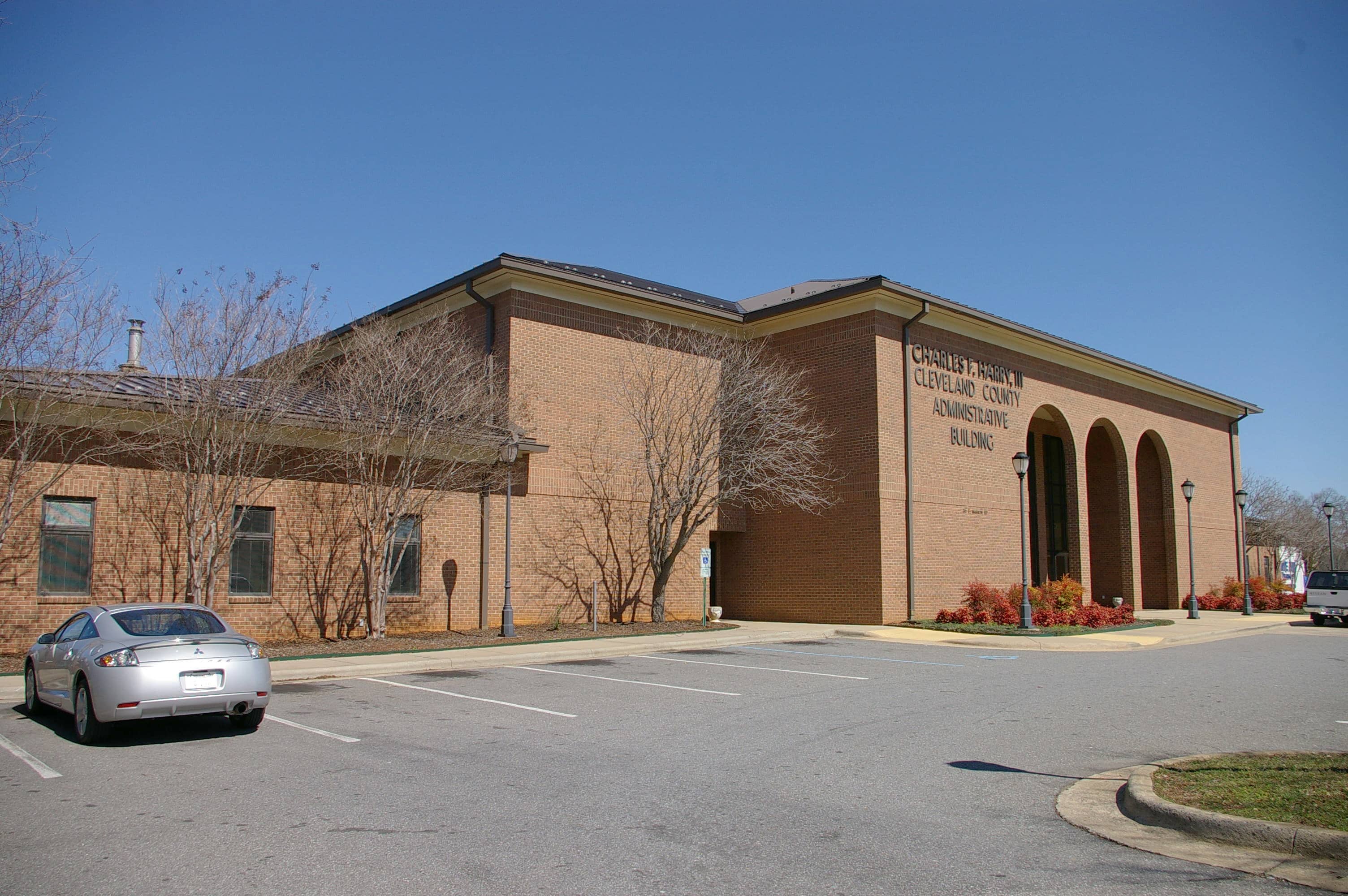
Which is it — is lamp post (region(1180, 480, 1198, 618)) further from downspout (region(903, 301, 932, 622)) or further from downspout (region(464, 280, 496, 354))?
downspout (region(464, 280, 496, 354))

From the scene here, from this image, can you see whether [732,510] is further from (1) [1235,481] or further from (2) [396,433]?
(1) [1235,481]

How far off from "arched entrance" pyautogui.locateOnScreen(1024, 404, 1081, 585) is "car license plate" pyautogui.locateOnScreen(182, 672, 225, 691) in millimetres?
27683

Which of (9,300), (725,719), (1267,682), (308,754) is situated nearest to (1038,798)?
(725,719)

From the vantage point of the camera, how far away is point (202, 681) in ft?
31.6

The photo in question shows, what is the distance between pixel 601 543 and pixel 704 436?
3.89 metres

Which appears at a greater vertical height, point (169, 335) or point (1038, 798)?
point (169, 335)

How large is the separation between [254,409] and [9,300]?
4.56 metres

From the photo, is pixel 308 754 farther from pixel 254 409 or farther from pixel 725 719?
pixel 254 409

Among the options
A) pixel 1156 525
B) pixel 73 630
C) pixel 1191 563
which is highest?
pixel 1156 525

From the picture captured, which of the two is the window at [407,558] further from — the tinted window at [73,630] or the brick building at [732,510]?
the tinted window at [73,630]

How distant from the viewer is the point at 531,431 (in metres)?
23.6

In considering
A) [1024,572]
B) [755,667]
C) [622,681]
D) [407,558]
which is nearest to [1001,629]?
[1024,572]

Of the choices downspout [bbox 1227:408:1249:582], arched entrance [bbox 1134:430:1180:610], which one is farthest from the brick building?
downspout [bbox 1227:408:1249:582]

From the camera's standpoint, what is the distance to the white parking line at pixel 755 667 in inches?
593
